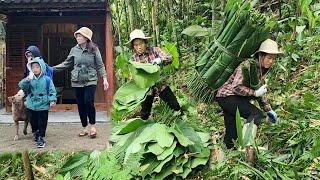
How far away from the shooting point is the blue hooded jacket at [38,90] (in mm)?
5184

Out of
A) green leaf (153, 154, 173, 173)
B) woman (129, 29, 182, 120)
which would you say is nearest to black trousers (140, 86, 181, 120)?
woman (129, 29, 182, 120)

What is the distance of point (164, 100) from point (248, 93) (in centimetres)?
114

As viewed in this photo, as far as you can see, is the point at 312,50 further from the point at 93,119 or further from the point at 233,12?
the point at 93,119

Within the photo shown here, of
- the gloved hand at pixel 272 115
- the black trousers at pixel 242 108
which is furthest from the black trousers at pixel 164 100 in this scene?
the gloved hand at pixel 272 115

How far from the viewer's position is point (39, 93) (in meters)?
5.20

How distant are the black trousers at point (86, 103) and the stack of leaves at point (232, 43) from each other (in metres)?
1.55

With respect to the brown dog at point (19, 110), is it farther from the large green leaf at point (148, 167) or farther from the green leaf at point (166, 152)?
the green leaf at point (166, 152)

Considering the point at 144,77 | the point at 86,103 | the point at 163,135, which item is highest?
the point at 144,77

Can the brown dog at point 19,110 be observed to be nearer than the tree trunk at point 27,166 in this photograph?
No

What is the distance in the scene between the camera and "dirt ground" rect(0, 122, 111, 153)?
16.9ft

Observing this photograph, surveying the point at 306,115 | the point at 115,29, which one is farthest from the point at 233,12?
the point at 115,29

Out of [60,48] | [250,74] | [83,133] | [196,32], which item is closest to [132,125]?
[83,133]

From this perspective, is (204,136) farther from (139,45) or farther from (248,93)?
(139,45)

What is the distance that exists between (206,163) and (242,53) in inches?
43.1
